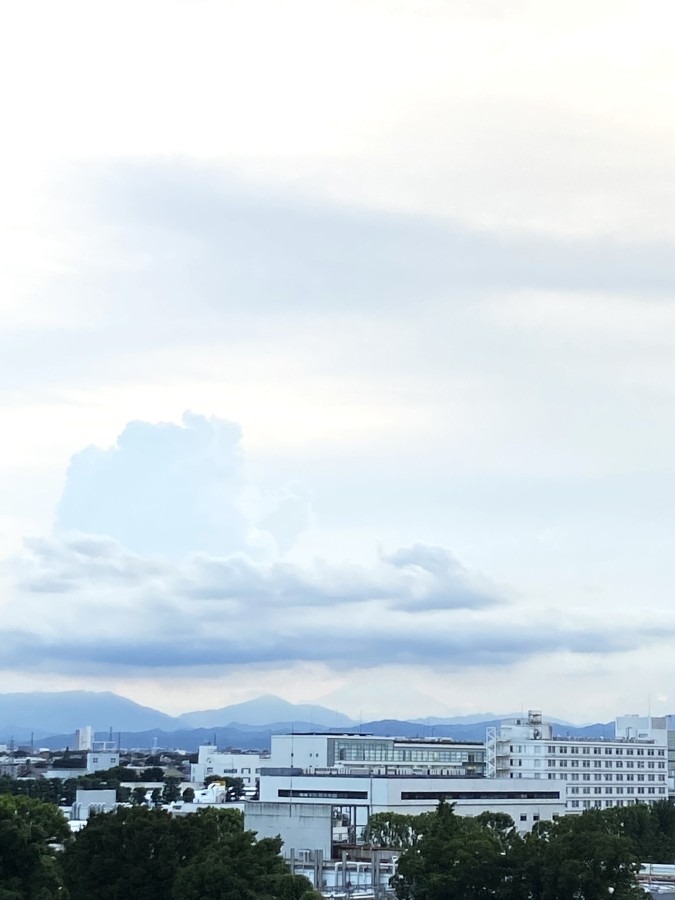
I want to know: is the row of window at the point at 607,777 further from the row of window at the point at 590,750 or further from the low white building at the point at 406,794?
the low white building at the point at 406,794

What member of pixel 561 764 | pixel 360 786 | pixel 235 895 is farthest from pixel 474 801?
pixel 235 895

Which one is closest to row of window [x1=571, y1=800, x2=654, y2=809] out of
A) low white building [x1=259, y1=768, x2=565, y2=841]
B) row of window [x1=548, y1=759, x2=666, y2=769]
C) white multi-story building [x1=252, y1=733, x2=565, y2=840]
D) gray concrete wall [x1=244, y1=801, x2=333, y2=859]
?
row of window [x1=548, y1=759, x2=666, y2=769]

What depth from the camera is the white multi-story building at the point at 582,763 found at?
15300 centimetres

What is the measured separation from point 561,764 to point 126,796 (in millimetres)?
51268

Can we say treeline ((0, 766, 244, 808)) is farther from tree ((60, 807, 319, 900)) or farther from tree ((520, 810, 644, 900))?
tree ((520, 810, 644, 900))

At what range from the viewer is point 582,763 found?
158 metres

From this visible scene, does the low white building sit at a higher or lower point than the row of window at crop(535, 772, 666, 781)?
lower

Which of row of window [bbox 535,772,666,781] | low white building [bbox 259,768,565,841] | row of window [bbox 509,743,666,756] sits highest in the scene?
row of window [bbox 509,743,666,756]

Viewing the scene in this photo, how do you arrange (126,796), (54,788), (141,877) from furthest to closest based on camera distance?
(54,788), (126,796), (141,877)

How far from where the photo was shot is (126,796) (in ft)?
545

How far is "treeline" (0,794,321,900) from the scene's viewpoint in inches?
1982

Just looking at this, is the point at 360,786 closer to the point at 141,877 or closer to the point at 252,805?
the point at 252,805

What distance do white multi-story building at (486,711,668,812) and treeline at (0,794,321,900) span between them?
95.5 meters

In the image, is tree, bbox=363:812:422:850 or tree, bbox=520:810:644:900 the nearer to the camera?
tree, bbox=520:810:644:900
